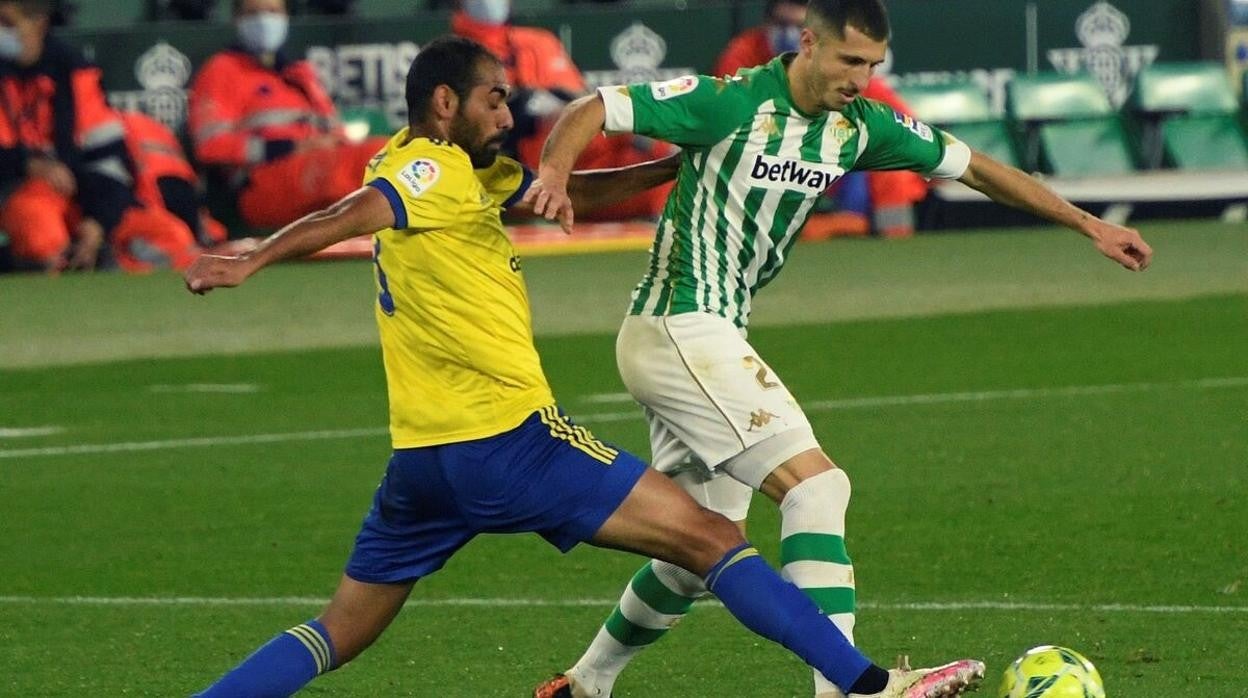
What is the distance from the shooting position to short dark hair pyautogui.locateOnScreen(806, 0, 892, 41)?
668 centimetres

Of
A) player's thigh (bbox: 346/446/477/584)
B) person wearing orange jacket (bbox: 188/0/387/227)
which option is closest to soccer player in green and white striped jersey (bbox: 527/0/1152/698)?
player's thigh (bbox: 346/446/477/584)

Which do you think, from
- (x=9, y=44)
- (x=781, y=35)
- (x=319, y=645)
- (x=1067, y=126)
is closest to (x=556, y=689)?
(x=319, y=645)

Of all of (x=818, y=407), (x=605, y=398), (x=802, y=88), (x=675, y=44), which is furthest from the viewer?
(x=675, y=44)

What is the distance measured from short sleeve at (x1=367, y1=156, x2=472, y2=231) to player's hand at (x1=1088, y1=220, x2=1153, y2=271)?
1.96 meters

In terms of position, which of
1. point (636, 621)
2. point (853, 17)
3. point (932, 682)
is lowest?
point (636, 621)

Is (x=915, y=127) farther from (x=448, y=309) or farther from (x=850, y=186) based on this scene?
(x=850, y=186)

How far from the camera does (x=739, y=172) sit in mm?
6840

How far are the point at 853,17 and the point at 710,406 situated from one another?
1.07 m

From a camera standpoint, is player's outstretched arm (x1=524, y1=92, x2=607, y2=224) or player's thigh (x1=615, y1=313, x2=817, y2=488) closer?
player's outstretched arm (x1=524, y1=92, x2=607, y2=224)

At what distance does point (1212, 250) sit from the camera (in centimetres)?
2066

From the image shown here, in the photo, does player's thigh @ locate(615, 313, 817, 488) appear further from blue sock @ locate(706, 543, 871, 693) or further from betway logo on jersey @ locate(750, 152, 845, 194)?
blue sock @ locate(706, 543, 871, 693)

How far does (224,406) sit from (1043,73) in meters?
13.1

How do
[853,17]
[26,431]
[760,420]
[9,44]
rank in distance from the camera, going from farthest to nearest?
1. [9,44]
2. [26,431]
3. [853,17]
4. [760,420]

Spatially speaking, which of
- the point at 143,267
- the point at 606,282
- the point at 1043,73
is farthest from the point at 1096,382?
the point at 1043,73
